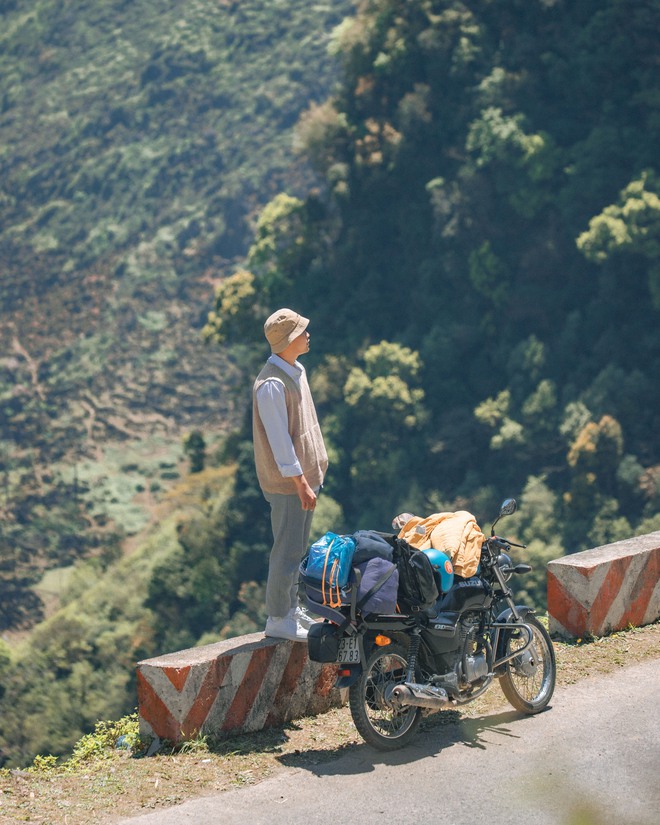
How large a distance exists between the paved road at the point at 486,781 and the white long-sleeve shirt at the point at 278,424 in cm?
173

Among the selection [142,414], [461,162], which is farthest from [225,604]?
[142,414]

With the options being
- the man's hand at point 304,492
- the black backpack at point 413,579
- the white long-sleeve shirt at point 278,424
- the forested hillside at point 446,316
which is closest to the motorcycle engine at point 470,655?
the black backpack at point 413,579

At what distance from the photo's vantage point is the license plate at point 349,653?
8.28 m

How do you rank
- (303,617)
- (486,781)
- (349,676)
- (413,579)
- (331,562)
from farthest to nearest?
1. (303,617)
2. (413,579)
3. (349,676)
4. (331,562)
5. (486,781)

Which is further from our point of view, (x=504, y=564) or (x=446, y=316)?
(x=446, y=316)

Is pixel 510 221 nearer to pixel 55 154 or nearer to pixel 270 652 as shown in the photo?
pixel 270 652

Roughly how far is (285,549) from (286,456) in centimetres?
66

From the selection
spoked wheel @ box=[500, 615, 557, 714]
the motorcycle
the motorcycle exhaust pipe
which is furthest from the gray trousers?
spoked wheel @ box=[500, 615, 557, 714]

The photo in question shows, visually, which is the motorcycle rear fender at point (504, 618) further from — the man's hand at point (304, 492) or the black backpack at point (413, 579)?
the man's hand at point (304, 492)

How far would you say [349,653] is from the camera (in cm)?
829

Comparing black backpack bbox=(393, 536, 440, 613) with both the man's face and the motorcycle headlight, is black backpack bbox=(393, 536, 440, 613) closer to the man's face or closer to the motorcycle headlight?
the motorcycle headlight

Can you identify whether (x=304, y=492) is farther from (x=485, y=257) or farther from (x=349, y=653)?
(x=485, y=257)

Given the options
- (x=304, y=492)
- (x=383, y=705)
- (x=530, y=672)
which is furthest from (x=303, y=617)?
(x=530, y=672)

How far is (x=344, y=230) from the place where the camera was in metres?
55.0
